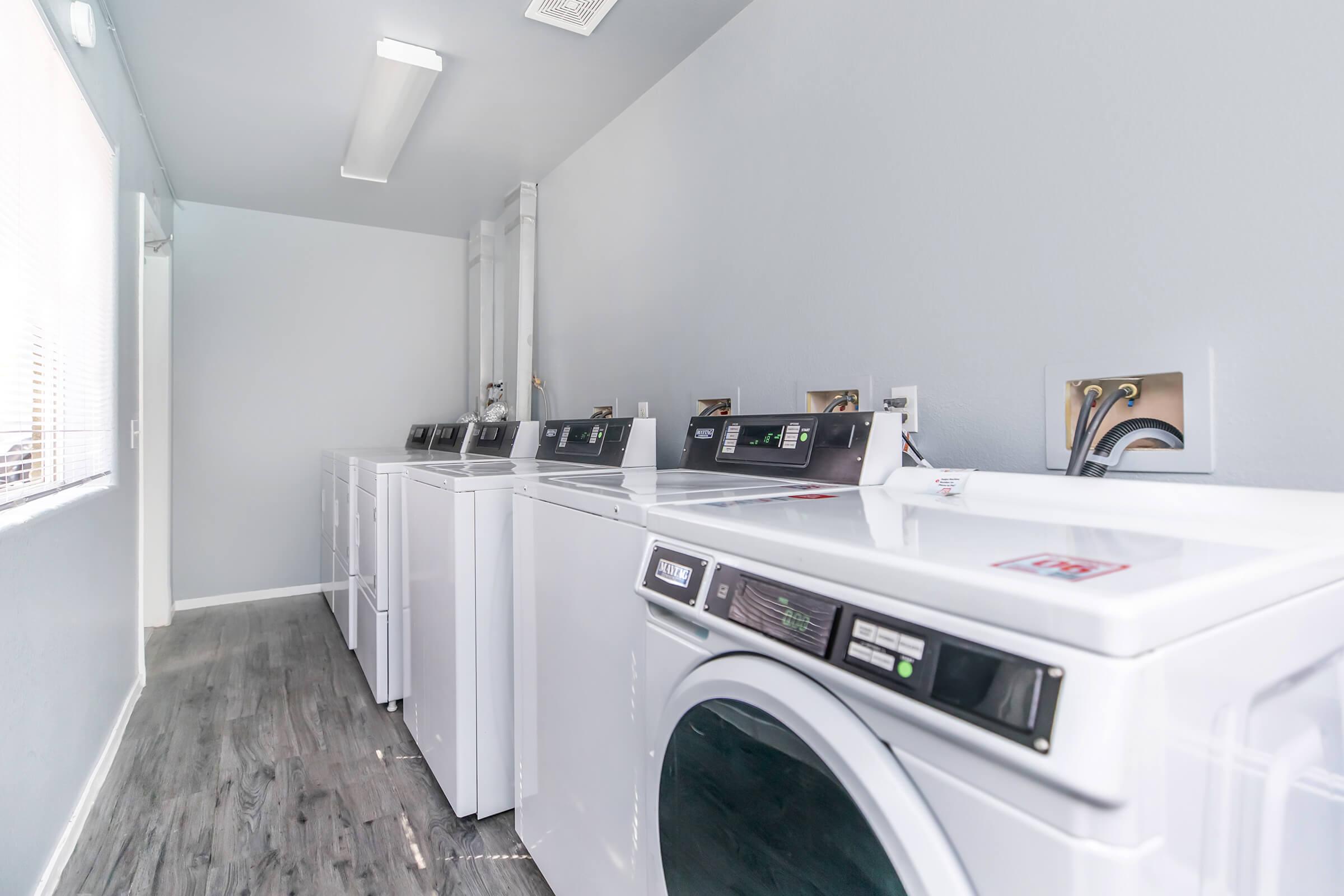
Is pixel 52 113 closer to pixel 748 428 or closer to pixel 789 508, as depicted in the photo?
pixel 748 428

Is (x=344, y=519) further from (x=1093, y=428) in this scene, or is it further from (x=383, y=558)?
(x=1093, y=428)

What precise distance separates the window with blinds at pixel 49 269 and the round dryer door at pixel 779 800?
55.6 inches

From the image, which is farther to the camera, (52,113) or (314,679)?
(314,679)

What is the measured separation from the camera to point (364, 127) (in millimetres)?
2730

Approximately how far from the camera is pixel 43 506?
1.48 metres

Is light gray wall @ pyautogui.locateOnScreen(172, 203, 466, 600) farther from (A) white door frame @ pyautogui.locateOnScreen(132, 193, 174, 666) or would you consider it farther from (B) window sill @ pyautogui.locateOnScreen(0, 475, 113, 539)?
(B) window sill @ pyautogui.locateOnScreen(0, 475, 113, 539)

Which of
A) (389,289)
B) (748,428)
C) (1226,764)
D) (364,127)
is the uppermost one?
(364,127)

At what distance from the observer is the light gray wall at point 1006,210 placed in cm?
96

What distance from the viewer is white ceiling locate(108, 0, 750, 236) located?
2.09m

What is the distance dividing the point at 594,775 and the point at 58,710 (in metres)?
1.35

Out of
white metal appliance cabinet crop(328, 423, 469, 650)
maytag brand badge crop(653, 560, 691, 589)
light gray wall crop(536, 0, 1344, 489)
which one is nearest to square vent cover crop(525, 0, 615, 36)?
light gray wall crop(536, 0, 1344, 489)

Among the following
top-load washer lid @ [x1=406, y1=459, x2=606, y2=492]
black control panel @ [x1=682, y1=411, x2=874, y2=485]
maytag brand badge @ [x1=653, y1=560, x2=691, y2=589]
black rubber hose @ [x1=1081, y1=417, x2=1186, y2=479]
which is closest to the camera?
maytag brand badge @ [x1=653, y1=560, x2=691, y2=589]

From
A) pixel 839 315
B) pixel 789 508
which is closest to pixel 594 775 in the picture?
pixel 789 508

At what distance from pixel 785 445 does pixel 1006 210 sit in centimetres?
66
